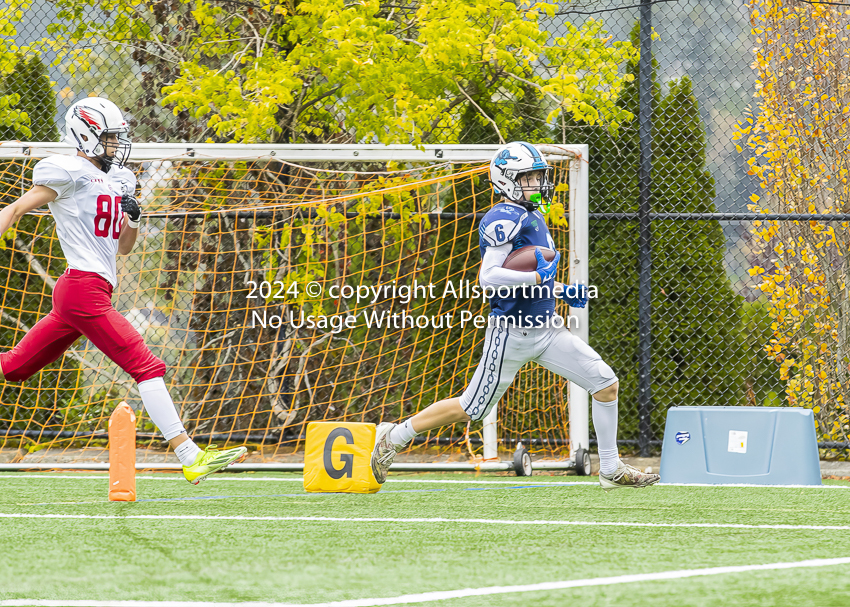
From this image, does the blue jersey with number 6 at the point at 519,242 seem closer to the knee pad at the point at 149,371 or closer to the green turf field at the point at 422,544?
the green turf field at the point at 422,544

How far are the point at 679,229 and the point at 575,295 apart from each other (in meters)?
2.63

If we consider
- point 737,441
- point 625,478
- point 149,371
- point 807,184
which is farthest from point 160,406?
point 807,184

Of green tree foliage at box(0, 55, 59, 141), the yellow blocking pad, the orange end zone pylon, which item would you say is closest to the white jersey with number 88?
the orange end zone pylon

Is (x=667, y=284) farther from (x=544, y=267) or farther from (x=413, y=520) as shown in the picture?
(x=413, y=520)

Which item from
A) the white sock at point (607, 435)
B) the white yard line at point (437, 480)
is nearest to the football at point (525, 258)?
the white sock at point (607, 435)

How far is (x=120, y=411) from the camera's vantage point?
4.82 metres

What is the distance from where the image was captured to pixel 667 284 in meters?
7.46

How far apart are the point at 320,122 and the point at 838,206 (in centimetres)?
419

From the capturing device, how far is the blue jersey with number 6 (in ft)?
16.6

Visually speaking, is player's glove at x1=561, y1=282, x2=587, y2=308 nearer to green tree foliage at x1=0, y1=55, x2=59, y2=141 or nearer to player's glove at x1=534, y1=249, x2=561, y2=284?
player's glove at x1=534, y1=249, x2=561, y2=284

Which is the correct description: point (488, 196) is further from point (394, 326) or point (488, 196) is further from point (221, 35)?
point (221, 35)

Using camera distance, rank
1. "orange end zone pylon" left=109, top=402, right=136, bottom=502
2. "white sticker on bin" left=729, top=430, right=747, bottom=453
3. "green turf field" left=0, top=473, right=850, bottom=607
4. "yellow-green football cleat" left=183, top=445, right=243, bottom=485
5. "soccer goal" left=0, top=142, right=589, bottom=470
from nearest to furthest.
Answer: "green turf field" left=0, top=473, right=850, bottom=607, "yellow-green football cleat" left=183, top=445, right=243, bottom=485, "orange end zone pylon" left=109, top=402, right=136, bottom=502, "white sticker on bin" left=729, top=430, right=747, bottom=453, "soccer goal" left=0, top=142, right=589, bottom=470

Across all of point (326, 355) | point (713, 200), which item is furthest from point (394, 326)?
point (713, 200)

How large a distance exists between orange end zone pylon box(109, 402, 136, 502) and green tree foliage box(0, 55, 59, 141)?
4111 millimetres
